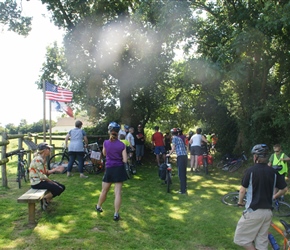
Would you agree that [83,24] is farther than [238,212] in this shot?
Yes

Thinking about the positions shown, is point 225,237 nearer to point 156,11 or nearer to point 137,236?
point 137,236

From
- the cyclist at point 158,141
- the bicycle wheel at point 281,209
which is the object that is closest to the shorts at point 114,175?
the bicycle wheel at point 281,209

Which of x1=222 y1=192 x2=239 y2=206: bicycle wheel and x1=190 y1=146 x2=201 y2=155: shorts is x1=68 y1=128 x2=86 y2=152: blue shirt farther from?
x1=222 y1=192 x2=239 y2=206: bicycle wheel

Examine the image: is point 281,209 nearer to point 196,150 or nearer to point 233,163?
point 196,150

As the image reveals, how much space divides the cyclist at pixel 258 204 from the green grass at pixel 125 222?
124cm

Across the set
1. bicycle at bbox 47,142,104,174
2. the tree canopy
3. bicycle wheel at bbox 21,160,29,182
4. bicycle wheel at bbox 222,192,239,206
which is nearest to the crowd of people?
bicycle at bbox 47,142,104,174

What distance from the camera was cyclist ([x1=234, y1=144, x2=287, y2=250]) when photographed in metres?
3.68

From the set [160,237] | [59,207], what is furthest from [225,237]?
[59,207]

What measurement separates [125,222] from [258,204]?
2796 mm

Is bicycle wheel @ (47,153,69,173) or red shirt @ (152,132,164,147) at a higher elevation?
red shirt @ (152,132,164,147)

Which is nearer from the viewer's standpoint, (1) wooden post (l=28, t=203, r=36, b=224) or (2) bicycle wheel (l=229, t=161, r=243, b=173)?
(1) wooden post (l=28, t=203, r=36, b=224)

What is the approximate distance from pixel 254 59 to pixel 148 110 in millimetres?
7046

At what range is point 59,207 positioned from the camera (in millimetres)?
6223

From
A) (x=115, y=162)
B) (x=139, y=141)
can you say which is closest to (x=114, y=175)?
(x=115, y=162)
